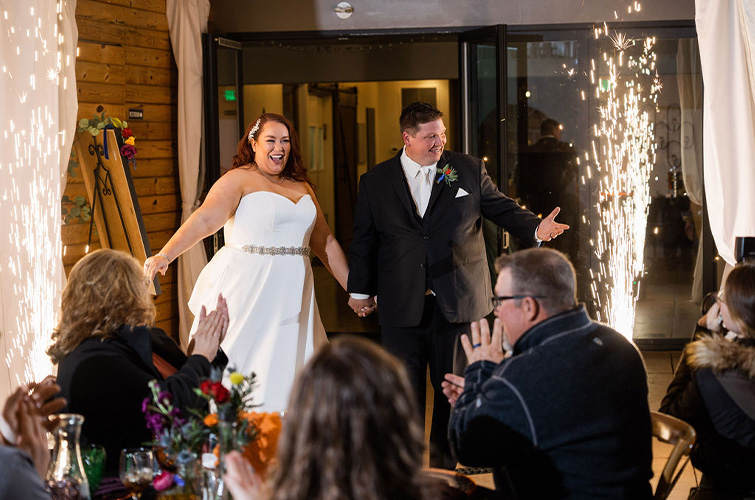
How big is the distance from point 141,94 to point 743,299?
4081 mm

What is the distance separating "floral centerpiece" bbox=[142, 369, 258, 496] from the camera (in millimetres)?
1835

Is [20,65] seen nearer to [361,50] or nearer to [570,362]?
[570,362]

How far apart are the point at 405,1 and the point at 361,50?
1821mm

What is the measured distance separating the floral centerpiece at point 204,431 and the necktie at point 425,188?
2.25 m

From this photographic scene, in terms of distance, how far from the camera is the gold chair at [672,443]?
2.38m

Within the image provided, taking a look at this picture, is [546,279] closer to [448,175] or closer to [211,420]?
[211,420]

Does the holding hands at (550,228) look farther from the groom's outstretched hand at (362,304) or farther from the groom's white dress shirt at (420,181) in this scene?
the groom's outstretched hand at (362,304)

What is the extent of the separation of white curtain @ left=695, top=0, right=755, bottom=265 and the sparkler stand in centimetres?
276

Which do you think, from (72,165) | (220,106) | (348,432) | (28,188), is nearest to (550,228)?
(28,188)

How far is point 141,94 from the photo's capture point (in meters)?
5.53

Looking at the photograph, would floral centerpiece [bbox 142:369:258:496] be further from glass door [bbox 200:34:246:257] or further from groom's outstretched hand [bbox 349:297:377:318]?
glass door [bbox 200:34:246:257]

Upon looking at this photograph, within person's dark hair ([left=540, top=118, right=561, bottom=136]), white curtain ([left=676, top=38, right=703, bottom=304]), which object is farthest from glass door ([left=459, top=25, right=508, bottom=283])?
white curtain ([left=676, top=38, right=703, bottom=304])

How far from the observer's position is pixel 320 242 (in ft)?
14.9

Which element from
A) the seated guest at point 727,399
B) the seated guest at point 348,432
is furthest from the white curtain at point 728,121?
the seated guest at point 348,432
